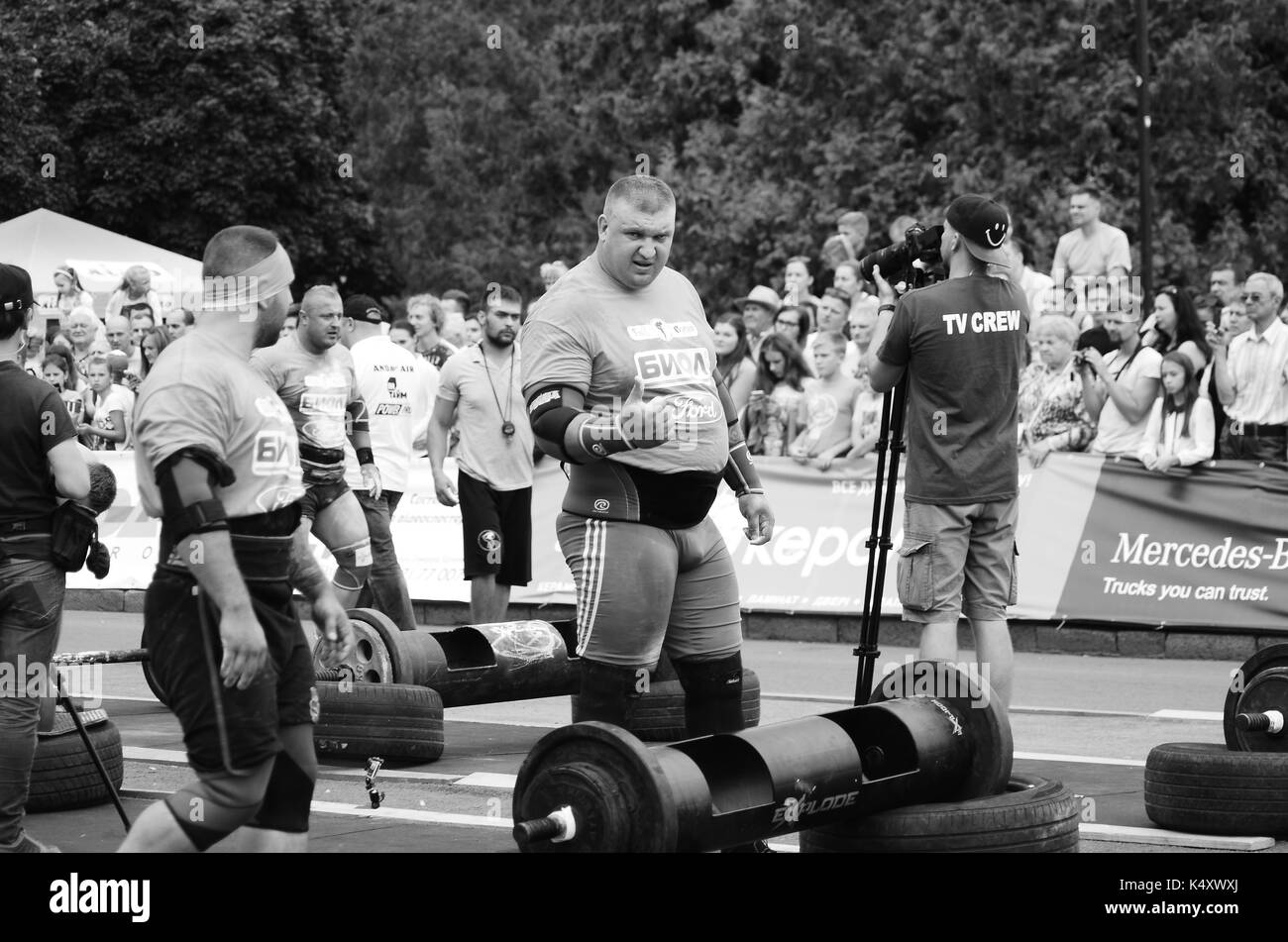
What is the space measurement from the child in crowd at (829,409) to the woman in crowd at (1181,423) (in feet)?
6.93

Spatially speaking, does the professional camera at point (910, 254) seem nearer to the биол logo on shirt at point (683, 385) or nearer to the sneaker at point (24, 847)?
the биол logo on shirt at point (683, 385)

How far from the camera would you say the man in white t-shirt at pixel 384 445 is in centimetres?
1124

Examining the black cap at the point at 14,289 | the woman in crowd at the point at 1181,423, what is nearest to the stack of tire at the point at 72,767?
the black cap at the point at 14,289

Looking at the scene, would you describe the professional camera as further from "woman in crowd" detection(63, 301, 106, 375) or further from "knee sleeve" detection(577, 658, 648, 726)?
"woman in crowd" detection(63, 301, 106, 375)

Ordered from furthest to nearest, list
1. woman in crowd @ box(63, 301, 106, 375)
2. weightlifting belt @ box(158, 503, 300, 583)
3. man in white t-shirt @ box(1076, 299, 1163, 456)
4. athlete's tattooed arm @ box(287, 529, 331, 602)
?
woman in crowd @ box(63, 301, 106, 375)
man in white t-shirt @ box(1076, 299, 1163, 456)
athlete's tattooed arm @ box(287, 529, 331, 602)
weightlifting belt @ box(158, 503, 300, 583)

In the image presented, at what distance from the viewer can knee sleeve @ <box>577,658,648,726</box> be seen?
5965 millimetres

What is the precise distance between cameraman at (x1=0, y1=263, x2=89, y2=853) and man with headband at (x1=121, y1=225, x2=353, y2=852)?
53.7 inches

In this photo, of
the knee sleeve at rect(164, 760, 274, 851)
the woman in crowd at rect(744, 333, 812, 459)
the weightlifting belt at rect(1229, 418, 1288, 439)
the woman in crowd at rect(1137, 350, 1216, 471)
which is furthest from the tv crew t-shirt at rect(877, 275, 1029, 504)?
the woman in crowd at rect(744, 333, 812, 459)

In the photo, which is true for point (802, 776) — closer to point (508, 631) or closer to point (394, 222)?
point (508, 631)

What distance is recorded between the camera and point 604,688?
597cm

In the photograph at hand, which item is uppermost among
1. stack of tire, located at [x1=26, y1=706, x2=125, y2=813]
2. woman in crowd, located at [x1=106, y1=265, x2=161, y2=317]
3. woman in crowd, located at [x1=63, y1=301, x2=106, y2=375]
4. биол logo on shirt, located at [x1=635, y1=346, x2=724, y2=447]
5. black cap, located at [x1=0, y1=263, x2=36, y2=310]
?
woman in crowd, located at [x1=106, y1=265, x2=161, y2=317]

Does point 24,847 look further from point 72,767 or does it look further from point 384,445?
point 384,445

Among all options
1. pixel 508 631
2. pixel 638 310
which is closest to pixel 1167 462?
pixel 508 631

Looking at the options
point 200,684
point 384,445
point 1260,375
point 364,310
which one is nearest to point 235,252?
point 200,684
